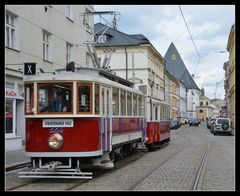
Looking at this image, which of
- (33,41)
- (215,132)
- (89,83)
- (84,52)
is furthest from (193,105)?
(89,83)

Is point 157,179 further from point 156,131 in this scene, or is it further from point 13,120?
point 156,131

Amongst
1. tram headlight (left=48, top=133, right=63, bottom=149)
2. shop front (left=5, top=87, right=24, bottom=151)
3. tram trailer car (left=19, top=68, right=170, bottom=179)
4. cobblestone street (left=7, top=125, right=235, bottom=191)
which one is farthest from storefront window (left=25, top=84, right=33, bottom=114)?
shop front (left=5, top=87, right=24, bottom=151)

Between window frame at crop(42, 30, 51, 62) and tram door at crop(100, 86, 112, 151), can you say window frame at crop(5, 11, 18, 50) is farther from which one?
tram door at crop(100, 86, 112, 151)

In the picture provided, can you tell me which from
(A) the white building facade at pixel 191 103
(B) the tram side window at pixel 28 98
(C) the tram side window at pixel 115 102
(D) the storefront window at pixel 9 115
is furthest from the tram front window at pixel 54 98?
(A) the white building facade at pixel 191 103

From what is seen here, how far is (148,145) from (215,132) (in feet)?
72.9

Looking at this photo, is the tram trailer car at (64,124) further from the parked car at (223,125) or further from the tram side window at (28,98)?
the parked car at (223,125)

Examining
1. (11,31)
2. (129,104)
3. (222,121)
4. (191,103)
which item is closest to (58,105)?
(129,104)

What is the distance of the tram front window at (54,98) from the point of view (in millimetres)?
11609

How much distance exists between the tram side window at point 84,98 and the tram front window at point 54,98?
0.25 m

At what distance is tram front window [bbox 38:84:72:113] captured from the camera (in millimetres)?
11609

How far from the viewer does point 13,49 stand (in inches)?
794

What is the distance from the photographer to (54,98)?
38.4 feet

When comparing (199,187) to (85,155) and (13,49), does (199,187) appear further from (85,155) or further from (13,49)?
(13,49)

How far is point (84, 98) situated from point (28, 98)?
Result: 145 centimetres
